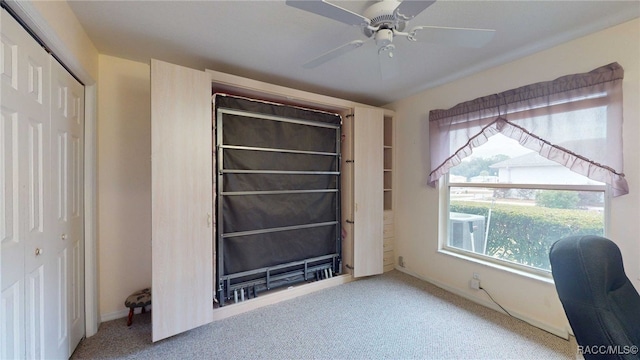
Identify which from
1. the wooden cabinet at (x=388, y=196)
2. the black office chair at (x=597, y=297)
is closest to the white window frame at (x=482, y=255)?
the wooden cabinet at (x=388, y=196)

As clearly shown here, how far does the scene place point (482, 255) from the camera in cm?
259

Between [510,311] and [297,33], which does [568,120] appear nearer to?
[510,311]

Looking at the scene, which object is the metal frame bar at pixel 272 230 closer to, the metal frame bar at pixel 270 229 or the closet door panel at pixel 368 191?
the metal frame bar at pixel 270 229

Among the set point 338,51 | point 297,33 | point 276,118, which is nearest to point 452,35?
point 338,51

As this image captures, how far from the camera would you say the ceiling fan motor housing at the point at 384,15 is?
1233 mm

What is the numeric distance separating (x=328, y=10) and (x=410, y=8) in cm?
38

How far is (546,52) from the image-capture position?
205cm

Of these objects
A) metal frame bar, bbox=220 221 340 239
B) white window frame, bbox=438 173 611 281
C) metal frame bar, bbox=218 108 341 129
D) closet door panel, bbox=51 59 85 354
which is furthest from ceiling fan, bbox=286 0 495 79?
metal frame bar, bbox=220 221 340 239

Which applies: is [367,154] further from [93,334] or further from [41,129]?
[93,334]

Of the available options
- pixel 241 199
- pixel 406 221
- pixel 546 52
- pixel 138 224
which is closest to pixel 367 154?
pixel 406 221

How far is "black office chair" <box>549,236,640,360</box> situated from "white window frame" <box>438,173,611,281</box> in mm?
1144

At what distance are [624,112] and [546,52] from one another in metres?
0.72

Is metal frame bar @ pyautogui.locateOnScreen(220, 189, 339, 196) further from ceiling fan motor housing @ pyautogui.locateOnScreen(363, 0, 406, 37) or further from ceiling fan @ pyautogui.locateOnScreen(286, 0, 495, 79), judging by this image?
ceiling fan motor housing @ pyautogui.locateOnScreen(363, 0, 406, 37)

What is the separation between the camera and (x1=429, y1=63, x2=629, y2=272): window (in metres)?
1.79
